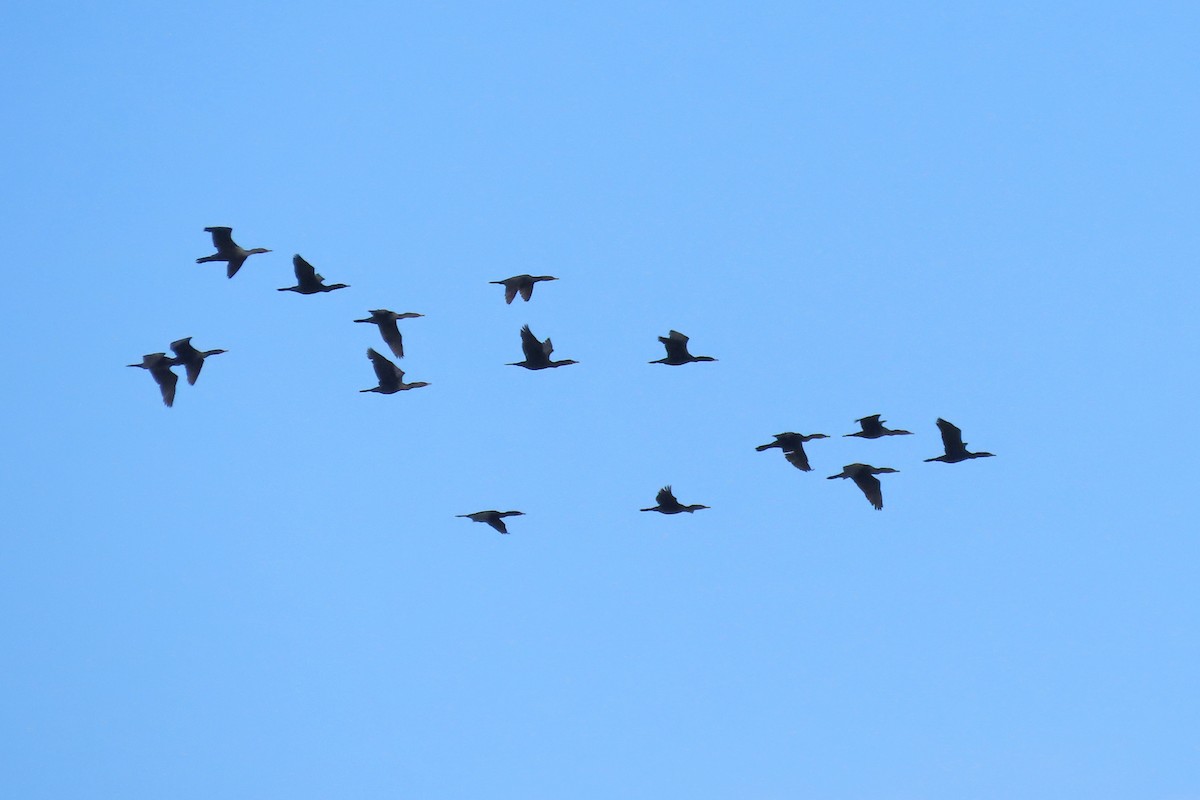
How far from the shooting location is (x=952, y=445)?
53.1 meters

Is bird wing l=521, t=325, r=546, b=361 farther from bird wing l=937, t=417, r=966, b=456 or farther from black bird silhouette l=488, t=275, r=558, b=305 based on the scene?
bird wing l=937, t=417, r=966, b=456

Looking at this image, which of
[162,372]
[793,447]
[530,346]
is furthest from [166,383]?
[793,447]

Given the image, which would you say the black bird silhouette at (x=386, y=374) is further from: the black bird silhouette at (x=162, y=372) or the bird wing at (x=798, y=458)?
the bird wing at (x=798, y=458)

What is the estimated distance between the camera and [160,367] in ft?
170

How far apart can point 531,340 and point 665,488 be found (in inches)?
172

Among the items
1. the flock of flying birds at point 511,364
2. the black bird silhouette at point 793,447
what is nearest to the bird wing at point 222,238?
the flock of flying birds at point 511,364

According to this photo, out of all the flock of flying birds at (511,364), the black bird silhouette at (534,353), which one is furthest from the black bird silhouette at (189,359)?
the black bird silhouette at (534,353)

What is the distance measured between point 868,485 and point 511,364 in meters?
8.28

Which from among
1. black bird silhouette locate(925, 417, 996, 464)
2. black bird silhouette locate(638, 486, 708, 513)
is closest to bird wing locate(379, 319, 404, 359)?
black bird silhouette locate(638, 486, 708, 513)

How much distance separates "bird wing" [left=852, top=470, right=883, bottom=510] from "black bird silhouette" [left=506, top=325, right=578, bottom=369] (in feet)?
22.2

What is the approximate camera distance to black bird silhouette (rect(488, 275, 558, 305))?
51594 mm

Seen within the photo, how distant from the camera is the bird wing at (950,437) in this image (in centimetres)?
5269

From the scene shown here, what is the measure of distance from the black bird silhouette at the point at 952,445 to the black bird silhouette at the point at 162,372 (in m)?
16.5

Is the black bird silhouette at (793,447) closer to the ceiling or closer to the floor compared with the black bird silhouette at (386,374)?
closer to the floor
